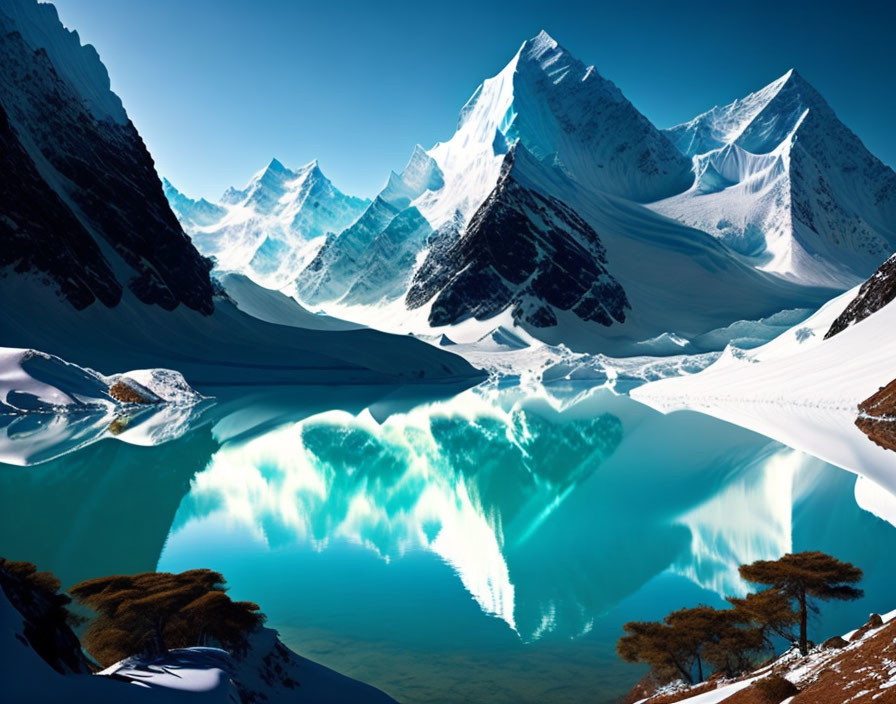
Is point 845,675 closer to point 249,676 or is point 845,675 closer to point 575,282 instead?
point 249,676

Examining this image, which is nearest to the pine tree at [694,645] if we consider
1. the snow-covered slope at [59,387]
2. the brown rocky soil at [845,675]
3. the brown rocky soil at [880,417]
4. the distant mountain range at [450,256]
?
the brown rocky soil at [845,675]

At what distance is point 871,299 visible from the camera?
5019 centimetres

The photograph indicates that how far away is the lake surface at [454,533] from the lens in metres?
12.2

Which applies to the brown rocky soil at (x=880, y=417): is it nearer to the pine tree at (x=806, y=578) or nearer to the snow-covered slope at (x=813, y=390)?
the snow-covered slope at (x=813, y=390)

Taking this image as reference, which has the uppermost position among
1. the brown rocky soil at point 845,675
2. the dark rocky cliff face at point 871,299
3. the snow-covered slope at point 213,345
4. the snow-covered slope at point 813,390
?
the snow-covered slope at point 213,345

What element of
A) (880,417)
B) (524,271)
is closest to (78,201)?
(880,417)

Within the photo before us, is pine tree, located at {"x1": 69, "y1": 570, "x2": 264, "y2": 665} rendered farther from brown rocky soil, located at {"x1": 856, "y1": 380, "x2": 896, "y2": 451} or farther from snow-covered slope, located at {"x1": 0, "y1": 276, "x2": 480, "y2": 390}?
snow-covered slope, located at {"x1": 0, "y1": 276, "x2": 480, "y2": 390}

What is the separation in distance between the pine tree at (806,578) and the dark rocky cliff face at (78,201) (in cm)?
7486

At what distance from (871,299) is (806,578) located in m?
47.9

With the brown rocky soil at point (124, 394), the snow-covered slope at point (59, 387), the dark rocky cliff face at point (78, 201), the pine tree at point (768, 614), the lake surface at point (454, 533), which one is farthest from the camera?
the dark rocky cliff face at point (78, 201)

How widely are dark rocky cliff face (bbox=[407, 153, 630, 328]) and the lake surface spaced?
102089 mm

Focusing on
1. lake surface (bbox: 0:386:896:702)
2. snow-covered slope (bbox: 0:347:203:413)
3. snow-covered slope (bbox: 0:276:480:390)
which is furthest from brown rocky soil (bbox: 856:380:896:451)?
snow-covered slope (bbox: 0:276:480:390)

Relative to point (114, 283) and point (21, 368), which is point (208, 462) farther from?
point (114, 283)

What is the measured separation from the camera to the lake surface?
39.9 ft
